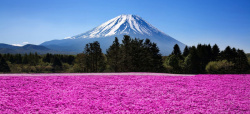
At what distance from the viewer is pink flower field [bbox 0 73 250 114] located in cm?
1020

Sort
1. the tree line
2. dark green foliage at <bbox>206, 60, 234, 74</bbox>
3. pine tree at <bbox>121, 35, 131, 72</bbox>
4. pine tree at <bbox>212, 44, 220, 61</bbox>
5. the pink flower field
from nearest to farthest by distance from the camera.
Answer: the pink flower field → pine tree at <bbox>121, 35, 131, 72</bbox> → dark green foliage at <bbox>206, 60, 234, 74</bbox> → the tree line → pine tree at <bbox>212, 44, 220, 61</bbox>

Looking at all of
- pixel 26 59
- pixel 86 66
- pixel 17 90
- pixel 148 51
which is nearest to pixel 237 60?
pixel 148 51

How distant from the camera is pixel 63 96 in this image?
42.0 ft

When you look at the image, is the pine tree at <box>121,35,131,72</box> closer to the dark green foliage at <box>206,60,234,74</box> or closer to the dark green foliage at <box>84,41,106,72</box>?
the dark green foliage at <box>84,41,106,72</box>

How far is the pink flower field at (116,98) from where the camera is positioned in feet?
33.5

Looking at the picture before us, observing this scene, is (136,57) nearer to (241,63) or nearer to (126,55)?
(126,55)

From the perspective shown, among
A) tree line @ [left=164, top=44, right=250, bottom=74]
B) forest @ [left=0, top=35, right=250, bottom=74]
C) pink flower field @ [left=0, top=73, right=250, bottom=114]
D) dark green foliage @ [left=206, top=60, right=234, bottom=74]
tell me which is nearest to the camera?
pink flower field @ [left=0, top=73, right=250, bottom=114]

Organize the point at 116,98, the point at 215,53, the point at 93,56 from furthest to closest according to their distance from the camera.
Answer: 1. the point at 215,53
2. the point at 93,56
3. the point at 116,98

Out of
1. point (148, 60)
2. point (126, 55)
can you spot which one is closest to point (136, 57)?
point (126, 55)

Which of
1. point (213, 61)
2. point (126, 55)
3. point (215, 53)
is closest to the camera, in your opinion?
point (126, 55)

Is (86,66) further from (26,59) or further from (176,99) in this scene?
(26,59)

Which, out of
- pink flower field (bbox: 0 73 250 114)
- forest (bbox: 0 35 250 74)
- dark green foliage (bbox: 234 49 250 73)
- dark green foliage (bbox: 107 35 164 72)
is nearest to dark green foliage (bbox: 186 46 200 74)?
forest (bbox: 0 35 250 74)

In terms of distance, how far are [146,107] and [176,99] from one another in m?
2.81

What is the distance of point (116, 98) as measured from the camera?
12555 mm
